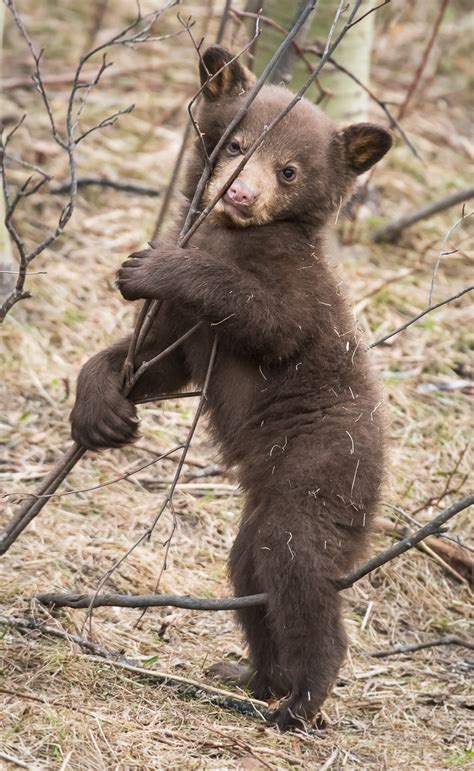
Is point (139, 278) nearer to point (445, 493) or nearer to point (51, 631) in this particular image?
point (51, 631)

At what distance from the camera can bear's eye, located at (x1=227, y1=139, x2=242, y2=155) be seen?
15.5 ft

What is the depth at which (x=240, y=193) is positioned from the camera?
4477mm

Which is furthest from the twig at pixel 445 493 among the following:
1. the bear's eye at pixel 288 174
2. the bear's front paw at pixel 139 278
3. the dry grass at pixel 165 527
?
the bear's front paw at pixel 139 278

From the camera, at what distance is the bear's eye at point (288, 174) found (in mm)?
4750

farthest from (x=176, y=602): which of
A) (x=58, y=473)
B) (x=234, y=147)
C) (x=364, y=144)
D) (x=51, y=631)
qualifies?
(x=364, y=144)

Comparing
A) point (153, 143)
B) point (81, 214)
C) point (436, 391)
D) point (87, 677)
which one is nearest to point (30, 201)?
point (81, 214)

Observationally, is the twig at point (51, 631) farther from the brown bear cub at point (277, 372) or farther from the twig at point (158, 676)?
the brown bear cub at point (277, 372)

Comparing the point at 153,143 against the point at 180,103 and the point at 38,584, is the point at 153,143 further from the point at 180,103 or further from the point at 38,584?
the point at 38,584

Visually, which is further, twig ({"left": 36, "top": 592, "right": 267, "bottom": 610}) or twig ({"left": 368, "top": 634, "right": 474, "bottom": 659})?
twig ({"left": 368, "top": 634, "right": 474, "bottom": 659})

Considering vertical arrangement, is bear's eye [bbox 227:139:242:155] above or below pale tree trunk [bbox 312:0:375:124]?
below

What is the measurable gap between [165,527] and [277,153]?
7.68ft

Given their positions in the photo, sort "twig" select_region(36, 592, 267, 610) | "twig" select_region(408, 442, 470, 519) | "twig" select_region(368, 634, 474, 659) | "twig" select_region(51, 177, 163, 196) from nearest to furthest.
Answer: "twig" select_region(36, 592, 267, 610) → "twig" select_region(368, 634, 474, 659) → "twig" select_region(408, 442, 470, 519) → "twig" select_region(51, 177, 163, 196)

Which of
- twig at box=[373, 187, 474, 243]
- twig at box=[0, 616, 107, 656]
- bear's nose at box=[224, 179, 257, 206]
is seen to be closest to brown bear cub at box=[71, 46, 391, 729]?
bear's nose at box=[224, 179, 257, 206]

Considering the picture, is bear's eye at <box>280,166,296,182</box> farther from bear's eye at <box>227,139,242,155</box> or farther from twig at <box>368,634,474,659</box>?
twig at <box>368,634,474,659</box>
